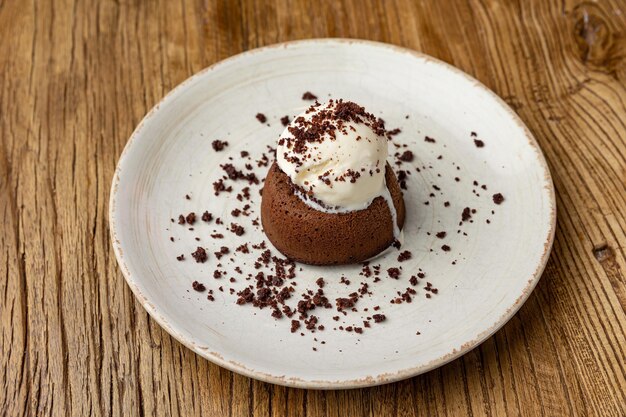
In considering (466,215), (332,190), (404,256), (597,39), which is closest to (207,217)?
(332,190)

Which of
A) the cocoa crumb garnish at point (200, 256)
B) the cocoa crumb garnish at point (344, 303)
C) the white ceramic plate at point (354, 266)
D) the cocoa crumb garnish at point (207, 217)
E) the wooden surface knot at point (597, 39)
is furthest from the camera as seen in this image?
the wooden surface knot at point (597, 39)

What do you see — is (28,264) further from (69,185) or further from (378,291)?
(378,291)

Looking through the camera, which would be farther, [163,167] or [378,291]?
[163,167]

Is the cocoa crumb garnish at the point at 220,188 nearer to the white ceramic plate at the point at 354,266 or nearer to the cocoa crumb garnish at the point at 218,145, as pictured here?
the white ceramic plate at the point at 354,266

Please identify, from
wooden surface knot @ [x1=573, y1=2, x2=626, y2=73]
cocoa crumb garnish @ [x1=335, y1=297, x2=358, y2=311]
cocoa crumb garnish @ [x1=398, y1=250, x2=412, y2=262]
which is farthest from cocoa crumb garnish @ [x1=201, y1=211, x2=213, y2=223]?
wooden surface knot @ [x1=573, y1=2, x2=626, y2=73]

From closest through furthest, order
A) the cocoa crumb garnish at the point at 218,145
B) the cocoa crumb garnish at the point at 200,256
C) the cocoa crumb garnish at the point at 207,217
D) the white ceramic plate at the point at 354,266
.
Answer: the white ceramic plate at the point at 354,266 → the cocoa crumb garnish at the point at 200,256 → the cocoa crumb garnish at the point at 207,217 → the cocoa crumb garnish at the point at 218,145

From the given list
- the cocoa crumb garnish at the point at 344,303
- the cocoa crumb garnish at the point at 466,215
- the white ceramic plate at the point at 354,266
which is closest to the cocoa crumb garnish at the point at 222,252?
the white ceramic plate at the point at 354,266

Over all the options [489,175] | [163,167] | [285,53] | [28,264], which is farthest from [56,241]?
[489,175]

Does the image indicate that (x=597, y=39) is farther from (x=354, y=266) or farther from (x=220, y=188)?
(x=220, y=188)
